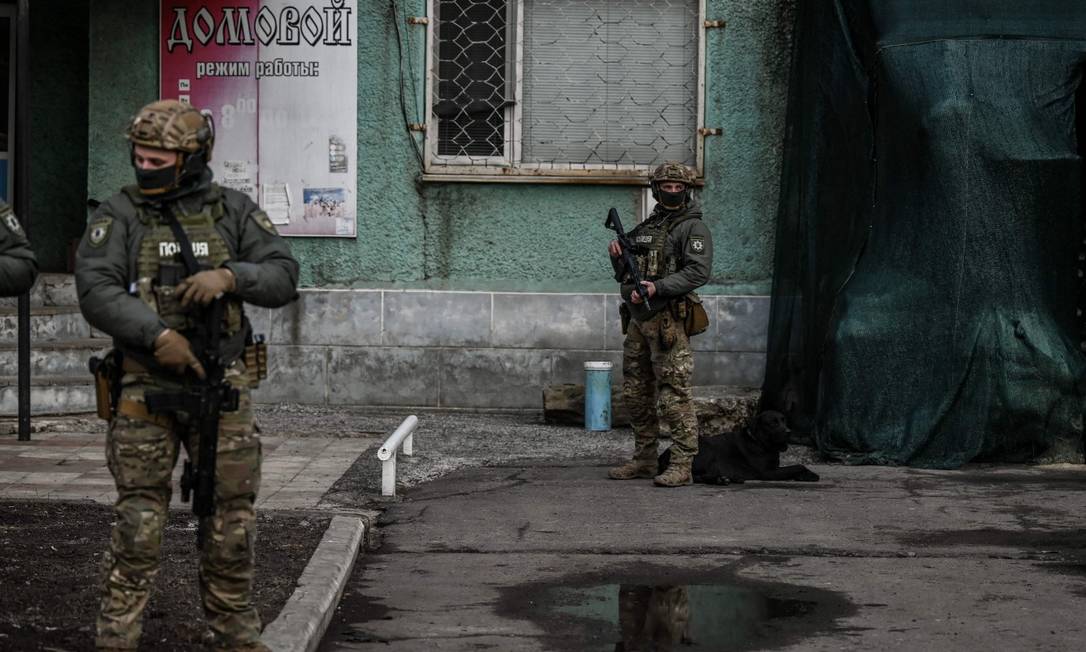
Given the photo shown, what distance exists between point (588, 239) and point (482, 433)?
6.01 feet

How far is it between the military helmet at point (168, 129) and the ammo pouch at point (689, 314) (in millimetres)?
4354

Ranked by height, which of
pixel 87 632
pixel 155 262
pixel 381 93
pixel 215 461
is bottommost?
pixel 87 632

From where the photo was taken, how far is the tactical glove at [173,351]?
4633 millimetres

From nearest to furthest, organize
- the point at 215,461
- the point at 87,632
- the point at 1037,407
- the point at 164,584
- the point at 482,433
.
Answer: the point at 215,461 < the point at 87,632 < the point at 164,584 < the point at 1037,407 < the point at 482,433

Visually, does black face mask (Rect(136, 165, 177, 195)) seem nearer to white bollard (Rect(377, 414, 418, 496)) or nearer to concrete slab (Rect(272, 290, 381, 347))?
white bollard (Rect(377, 414, 418, 496))

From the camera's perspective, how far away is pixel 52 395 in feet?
34.7

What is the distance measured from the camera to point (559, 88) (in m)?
11.8

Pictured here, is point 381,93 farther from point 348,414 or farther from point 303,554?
point 303,554

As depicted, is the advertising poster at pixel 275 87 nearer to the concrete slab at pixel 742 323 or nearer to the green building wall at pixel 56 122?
the green building wall at pixel 56 122

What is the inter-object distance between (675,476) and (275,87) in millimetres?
4746

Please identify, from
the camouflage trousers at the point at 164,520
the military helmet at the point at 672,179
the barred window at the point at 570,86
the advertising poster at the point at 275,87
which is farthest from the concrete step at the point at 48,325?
the camouflage trousers at the point at 164,520

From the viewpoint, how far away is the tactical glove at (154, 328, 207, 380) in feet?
15.2

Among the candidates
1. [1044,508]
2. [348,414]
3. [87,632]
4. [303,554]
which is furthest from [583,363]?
[87,632]

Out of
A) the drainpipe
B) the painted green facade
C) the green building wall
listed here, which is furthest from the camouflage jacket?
the green building wall
